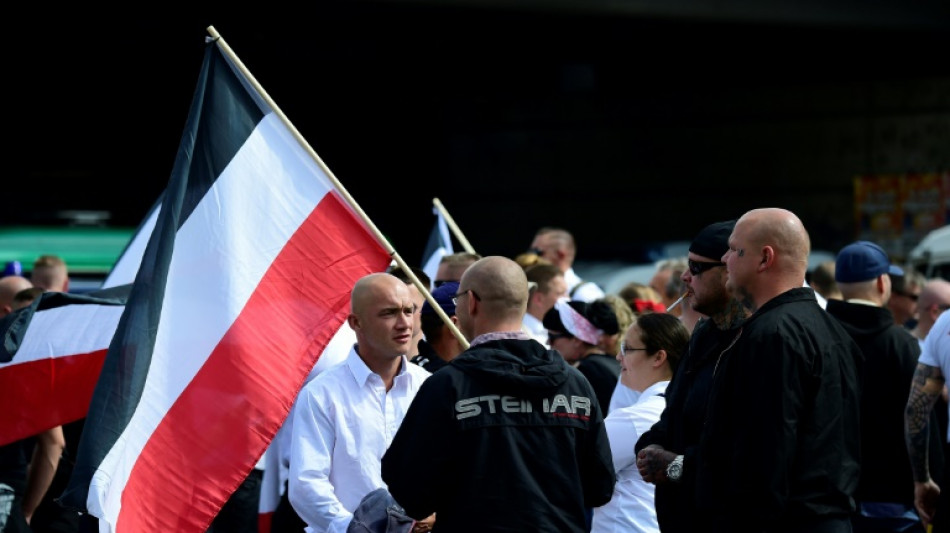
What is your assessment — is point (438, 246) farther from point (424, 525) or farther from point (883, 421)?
point (424, 525)

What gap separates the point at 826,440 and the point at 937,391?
2875 mm

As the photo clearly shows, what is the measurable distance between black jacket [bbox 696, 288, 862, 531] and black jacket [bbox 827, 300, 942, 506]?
3.24 metres

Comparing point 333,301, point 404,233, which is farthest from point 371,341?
point 404,233

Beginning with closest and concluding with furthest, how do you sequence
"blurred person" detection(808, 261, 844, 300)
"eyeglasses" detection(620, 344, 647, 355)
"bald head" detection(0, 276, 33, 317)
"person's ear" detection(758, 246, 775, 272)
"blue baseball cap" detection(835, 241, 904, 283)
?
1. "person's ear" detection(758, 246, 775, 272)
2. "eyeglasses" detection(620, 344, 647, 355)
3. "blue baseball cap" detection(835, 241, 904, 283)
4. "bald head" detection(0, 276, 33, 317)
5. "blurred person" detection(808, 261, 844, 300)

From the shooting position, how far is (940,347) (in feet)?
22.5

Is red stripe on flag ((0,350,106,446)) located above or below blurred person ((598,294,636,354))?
below

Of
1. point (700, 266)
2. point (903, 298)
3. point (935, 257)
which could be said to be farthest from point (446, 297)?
point (935, 257)

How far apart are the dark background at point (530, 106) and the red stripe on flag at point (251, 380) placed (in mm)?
12695

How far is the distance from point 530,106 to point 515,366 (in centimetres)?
1975

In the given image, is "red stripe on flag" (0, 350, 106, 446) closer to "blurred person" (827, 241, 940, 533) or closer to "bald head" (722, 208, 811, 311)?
"bald head" (722, 208, 811, 311)

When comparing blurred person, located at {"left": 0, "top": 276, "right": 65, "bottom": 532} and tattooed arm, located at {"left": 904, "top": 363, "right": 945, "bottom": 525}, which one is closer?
blurred person, located at {"left": 0, "top": 276, "right": 65, "bottom": 532}

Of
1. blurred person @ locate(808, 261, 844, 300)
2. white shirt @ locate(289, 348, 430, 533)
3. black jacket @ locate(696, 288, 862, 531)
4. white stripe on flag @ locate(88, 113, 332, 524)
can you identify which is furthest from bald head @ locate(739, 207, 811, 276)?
blurred person @ locate(808, 261, 844, 300)

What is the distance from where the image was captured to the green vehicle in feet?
49.6

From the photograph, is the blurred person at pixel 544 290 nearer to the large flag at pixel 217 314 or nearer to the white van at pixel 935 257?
the large flag at pixel 217 314
